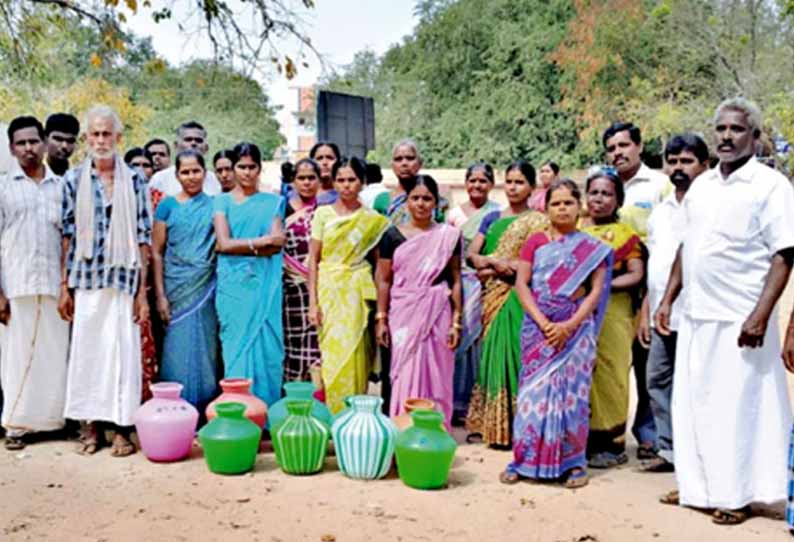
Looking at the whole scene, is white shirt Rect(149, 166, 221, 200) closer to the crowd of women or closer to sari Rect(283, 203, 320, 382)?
the crowd of women

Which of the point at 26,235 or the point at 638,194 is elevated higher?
the point at 638,194

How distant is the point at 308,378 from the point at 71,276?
1584 millimetres

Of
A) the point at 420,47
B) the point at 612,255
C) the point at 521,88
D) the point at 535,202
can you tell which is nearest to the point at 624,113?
the point at 521,88

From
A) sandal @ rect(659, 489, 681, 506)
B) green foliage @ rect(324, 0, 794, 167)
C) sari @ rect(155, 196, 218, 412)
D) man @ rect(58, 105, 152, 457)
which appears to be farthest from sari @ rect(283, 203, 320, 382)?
green foliage @ rect(324, 0, 794, 167)

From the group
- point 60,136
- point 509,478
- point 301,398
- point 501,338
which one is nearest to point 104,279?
point 60,136

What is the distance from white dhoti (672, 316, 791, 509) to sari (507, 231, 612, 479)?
618mm

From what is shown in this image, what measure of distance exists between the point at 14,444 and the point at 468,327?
9.68 feet

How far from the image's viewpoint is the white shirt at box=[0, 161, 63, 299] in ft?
17.4

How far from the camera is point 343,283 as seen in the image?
529 centimetres

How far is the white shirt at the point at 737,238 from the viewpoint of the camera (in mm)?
3969

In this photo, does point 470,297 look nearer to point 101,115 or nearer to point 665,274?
point 665,274

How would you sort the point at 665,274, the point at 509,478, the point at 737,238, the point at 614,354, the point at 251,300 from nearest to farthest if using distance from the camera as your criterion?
the point at 737,238, the point at 509,478, the point at 665,274, the point at 614,354, the point at 251,300

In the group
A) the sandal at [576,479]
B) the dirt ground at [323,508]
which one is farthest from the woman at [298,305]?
the sandal at [576,479]

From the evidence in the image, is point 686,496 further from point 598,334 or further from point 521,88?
point 521,88
